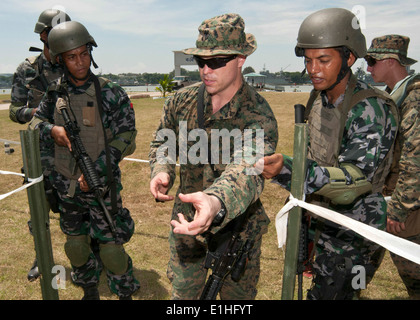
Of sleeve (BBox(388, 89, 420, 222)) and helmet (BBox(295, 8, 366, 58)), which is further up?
helmet (BBox(295, 8, 366, 58))

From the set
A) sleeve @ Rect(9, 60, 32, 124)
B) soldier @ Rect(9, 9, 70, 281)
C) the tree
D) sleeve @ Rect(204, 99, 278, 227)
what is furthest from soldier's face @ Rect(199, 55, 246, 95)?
the tree

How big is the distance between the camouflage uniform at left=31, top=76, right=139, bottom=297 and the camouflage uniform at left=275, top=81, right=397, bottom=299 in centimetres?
193

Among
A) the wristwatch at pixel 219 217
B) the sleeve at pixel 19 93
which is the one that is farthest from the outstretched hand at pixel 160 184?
the sleeve at pixel 19 93

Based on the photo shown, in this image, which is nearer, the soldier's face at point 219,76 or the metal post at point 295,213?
→ the metal post at point 295,213

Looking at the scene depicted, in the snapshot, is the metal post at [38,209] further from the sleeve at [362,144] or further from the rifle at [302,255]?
the rifle at [302,255]

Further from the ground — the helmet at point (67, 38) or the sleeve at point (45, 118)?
the helmet at point (67, 38)

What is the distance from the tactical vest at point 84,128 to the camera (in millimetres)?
3275

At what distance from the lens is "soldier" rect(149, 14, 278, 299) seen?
2.17 m

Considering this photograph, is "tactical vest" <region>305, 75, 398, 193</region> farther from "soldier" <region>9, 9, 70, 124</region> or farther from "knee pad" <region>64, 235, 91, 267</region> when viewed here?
"soldier" <region>9, 9, 70, 124</region>

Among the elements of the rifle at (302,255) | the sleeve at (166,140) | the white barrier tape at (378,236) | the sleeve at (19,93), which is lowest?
the rifle at (302,255)

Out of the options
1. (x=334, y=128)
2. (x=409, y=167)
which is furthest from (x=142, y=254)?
(x=409, y=167)

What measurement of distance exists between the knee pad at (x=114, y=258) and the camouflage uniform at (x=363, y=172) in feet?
6.13

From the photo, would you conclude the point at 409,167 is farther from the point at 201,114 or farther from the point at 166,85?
the point at 166,85
